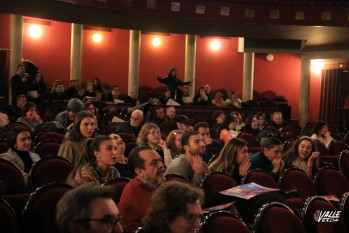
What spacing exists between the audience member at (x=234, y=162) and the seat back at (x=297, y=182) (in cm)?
44

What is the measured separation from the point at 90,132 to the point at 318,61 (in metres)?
14.4

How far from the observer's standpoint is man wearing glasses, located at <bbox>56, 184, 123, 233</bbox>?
2113 millimetres

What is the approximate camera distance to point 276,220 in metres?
3.53

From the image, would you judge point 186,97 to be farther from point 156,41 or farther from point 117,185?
point 117,185

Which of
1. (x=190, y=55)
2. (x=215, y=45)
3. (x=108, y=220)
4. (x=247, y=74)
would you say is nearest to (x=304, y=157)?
(x=108, y=220)

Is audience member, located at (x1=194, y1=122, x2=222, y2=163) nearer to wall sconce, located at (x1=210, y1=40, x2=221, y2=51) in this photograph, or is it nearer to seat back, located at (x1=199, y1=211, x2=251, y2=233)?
seat back, located at (x1=199, y1=211, x2=251, y2=233)

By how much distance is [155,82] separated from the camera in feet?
60.9

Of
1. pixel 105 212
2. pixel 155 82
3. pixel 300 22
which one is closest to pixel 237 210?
pixel 105 212

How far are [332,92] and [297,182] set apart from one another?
47.7ft

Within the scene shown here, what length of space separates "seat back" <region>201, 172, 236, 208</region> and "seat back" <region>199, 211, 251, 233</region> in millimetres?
1118

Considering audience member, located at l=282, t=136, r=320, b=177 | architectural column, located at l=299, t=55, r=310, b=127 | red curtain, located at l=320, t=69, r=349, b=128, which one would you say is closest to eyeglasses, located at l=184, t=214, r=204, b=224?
audience member, located at l=282, t=136, r=320, b=177

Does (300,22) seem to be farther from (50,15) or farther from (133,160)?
(133,160)

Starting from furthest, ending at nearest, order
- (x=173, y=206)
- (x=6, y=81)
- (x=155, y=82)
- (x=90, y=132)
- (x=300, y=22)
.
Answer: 1. (x=155, y=82)
2. (x=6, y=81)
3. (x=300, y=22)
4. (x=90, y=132)
5. (x=173, y=206)

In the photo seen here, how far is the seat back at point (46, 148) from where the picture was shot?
5965mm
